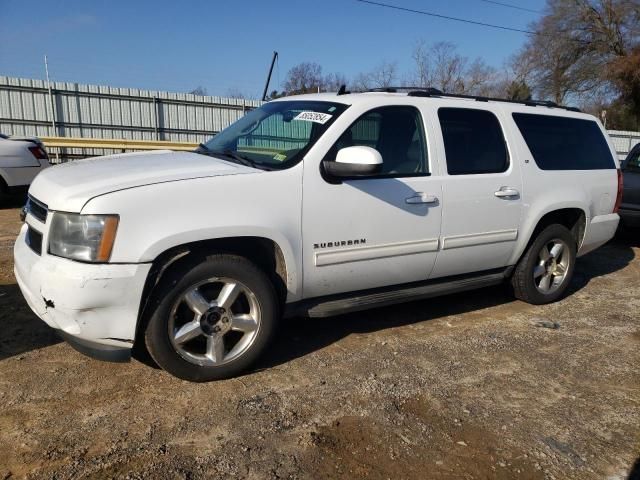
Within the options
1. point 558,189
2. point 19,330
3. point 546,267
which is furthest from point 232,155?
point 546,267

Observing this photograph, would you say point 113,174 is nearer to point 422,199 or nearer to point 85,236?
point 85,236

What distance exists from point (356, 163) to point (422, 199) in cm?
76

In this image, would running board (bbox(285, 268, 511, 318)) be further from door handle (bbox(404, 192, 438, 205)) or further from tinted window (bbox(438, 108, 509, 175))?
tinted window (bbox(438, 108, 509, 175))

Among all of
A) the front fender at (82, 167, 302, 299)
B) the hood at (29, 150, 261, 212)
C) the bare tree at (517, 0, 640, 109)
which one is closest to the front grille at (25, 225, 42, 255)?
the hood at (29, 150, 261, 212)

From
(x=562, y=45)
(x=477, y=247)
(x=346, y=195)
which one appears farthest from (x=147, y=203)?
(x=562, y=45)

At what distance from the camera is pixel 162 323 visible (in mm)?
3158

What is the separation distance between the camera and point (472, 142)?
4.43 m

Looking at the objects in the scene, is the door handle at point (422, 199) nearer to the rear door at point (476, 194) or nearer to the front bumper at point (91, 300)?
the rear door at point (476, 194)

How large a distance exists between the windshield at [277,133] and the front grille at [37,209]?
4.05ft

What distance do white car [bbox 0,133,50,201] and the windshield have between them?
623 centimetres

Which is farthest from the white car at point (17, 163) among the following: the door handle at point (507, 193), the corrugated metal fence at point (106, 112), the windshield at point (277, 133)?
the door handle at point (507, 193)

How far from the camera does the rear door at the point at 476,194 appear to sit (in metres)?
4.21

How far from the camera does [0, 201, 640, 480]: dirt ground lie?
2666 mm

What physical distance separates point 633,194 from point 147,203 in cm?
690
